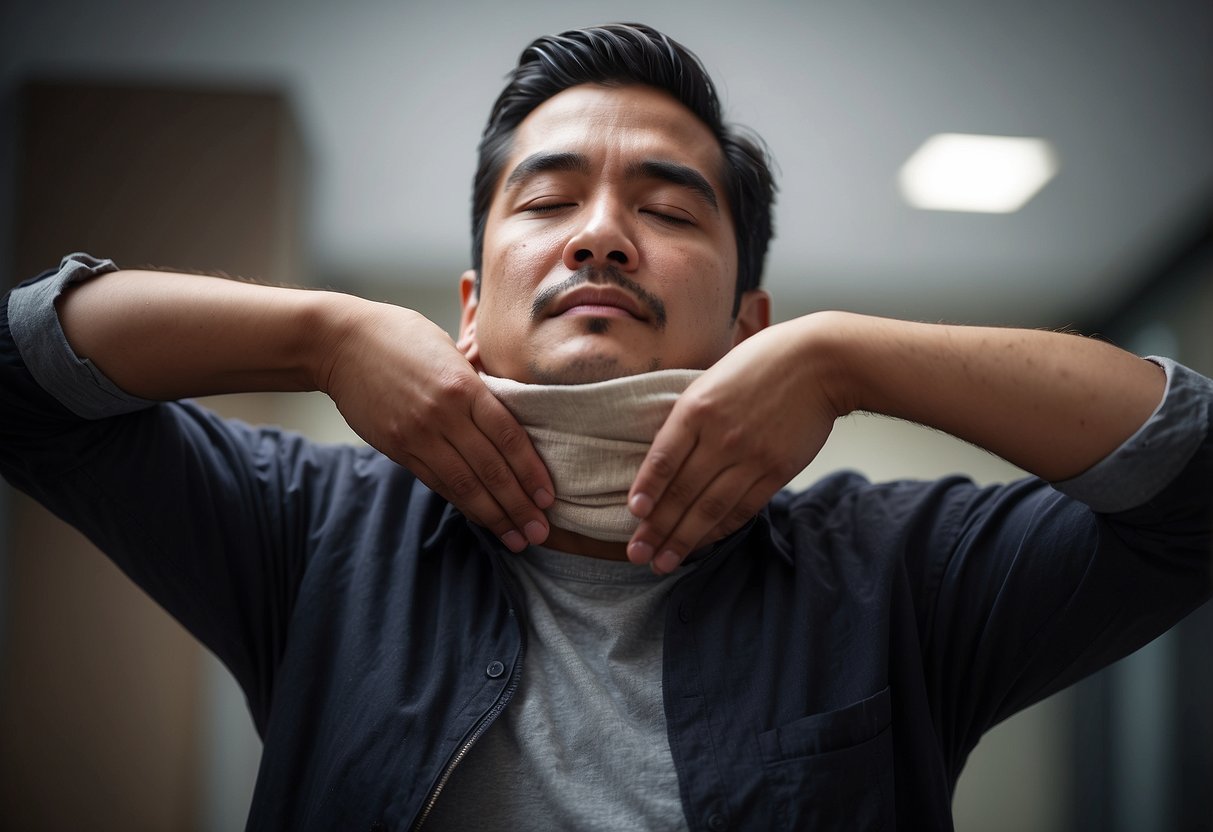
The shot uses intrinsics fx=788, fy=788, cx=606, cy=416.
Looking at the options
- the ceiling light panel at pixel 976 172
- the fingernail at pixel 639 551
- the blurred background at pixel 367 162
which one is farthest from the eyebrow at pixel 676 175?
the ceiling light panel at pixel 976 172

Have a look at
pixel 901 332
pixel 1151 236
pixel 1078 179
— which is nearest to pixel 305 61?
pixel 901 332

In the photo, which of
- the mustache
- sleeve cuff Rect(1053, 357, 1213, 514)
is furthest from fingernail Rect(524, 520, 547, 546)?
sleeve cuff Rect(1053, 357, 1213, 514)

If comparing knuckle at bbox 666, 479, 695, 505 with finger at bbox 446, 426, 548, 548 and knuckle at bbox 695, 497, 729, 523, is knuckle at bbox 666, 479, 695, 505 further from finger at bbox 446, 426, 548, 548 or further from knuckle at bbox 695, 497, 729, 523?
finger at bbox 446, 426, 548, 548

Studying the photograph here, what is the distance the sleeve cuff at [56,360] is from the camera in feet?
3.00

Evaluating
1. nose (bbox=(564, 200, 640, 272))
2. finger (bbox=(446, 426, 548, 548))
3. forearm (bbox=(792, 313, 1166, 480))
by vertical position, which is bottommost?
finger (bbox=(446, 426, 548, 548))

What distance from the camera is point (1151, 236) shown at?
3.32 metres

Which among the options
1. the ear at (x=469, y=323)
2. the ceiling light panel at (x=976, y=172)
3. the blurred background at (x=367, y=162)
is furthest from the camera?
the ceiling light panel at (x=976, y=172)

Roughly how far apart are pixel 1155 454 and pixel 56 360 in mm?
1224

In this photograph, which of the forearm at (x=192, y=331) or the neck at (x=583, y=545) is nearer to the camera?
the forearm at (x=192, y=331)

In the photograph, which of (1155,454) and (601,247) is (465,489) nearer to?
(601,247)

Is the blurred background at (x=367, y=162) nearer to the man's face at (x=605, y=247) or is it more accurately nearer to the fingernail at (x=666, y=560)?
the man's face at (x=605, y=247)

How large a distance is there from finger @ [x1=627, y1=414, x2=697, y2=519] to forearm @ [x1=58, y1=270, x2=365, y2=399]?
0.41 metres

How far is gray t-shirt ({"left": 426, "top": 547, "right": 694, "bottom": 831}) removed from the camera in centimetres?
88

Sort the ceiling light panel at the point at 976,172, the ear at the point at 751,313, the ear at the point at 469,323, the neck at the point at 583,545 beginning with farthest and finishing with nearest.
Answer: the ceiling light panel at the point at 976,172 < the ear at the point at 751,313 < the ear at the point at 469,323 < the neck at the point at 583,545
